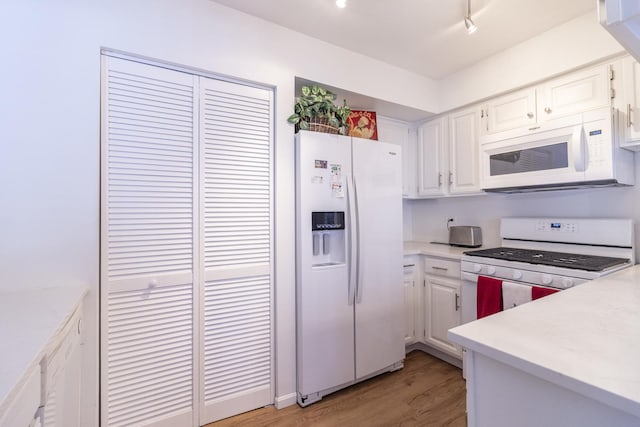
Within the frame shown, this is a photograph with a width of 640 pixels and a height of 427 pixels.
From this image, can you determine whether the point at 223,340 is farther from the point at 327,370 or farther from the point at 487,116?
the point at 487,116

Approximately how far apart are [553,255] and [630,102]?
1020 mm

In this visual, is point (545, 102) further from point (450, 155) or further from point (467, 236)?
point (467, 236)

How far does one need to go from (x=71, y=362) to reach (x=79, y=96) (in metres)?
1.21

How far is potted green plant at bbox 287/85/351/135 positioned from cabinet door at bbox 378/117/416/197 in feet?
3.38

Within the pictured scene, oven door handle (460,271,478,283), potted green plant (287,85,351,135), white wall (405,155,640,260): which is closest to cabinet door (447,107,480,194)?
white wall (405,155,640,260)

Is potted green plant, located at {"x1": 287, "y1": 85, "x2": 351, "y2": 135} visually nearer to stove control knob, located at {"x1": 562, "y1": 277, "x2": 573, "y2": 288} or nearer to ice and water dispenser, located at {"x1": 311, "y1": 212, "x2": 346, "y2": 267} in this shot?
ice and water dispenser, located at {"x1": 311, "y1": 212, "x2": 346, "y2": 267}

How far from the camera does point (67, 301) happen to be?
1163 millimetres

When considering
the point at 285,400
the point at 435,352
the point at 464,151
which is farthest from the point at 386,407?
the point at 464,151

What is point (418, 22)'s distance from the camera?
6.49 feet

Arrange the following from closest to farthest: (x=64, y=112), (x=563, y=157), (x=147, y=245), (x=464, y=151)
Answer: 1. (x=64, y=112)
2. (x=147, y=245)
3. (x=563, y=157)
4. (x=464, y=151)

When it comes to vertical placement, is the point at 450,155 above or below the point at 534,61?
below

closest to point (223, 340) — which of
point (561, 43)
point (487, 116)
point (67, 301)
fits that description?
point (67, 301)

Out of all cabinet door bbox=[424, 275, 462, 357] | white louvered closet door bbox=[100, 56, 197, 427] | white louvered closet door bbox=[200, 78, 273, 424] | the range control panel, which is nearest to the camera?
white louvered closet door bbox=[100, 56, 197, 427]

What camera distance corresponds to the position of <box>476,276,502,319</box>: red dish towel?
194 centimetres
